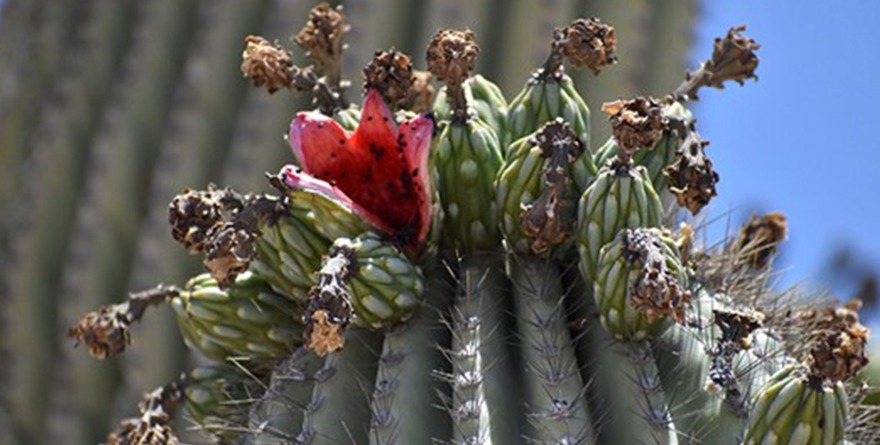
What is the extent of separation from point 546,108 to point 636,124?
0.24 meters

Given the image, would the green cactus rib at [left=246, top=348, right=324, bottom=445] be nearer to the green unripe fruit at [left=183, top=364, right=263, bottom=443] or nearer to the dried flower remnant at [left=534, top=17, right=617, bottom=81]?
the green unripe fruit at [left=183, top=364, right=263, bottom=443]

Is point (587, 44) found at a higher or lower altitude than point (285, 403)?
higher

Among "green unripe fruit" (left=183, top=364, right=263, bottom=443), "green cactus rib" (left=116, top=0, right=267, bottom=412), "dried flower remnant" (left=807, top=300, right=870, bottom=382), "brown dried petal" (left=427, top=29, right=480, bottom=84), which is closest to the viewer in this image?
"dried flower remnant" (left=807, top=300, right=870, bottom=382)

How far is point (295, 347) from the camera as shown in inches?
66.1

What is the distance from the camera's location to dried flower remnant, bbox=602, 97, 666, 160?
150 cm

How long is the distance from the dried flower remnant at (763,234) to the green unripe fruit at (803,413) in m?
0.55

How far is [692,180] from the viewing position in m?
1.53

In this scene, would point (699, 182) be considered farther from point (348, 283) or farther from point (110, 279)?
point (110, 279)

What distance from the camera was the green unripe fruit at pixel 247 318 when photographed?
1676 mm

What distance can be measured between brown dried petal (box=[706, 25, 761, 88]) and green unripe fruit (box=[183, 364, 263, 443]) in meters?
0.59

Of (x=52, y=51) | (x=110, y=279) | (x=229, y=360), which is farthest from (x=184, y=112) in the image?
(x=229, y=360)

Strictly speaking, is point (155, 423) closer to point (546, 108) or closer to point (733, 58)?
point (546, 108)

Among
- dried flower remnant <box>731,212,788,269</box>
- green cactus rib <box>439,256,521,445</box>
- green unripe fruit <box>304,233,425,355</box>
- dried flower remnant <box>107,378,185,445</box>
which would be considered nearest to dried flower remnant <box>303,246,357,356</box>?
green unripe fruit <box>304,233,425,355</box>

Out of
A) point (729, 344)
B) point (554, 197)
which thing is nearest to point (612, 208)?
point (554, 197)
